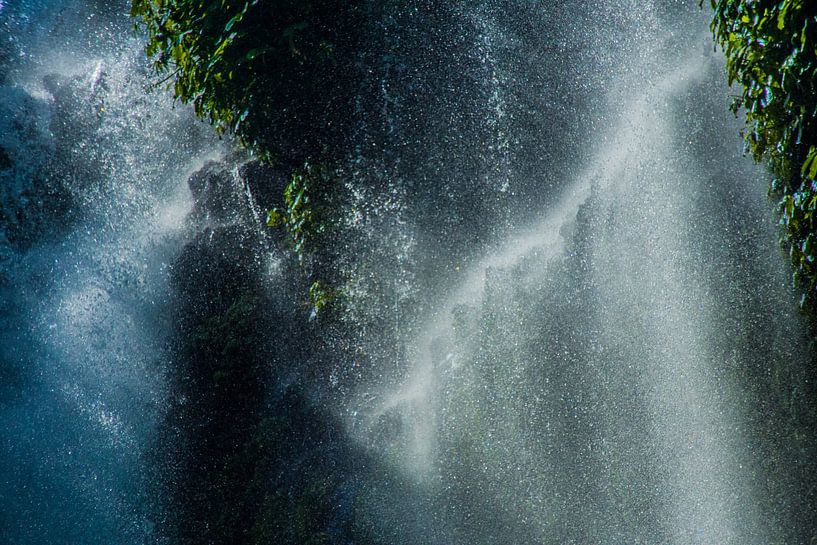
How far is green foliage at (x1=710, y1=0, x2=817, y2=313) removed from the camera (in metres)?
4.04

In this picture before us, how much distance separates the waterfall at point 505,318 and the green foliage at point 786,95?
127 cm

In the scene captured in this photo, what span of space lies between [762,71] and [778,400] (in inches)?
111

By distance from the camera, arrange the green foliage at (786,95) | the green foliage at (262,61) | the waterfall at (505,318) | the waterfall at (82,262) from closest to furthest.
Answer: the green foliage at (786,95) → the waterfall at (505,318) → the green foliage at (262,61) → the waterfall at (82,262)

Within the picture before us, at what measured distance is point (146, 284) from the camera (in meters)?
10.2

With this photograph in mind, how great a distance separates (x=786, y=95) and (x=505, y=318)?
3.49 metres

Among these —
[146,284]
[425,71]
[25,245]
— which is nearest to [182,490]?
[146,284]

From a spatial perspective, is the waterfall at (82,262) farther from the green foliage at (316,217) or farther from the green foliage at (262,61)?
the green foliage at (316,217)

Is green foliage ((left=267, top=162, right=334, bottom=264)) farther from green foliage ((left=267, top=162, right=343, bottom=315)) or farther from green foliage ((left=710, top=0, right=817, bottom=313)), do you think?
green foliage ((left=710, top=0, right=817, bottom=313))

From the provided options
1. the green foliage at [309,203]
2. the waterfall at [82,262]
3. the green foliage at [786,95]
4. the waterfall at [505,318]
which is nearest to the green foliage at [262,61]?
the green foliage at [309,203]

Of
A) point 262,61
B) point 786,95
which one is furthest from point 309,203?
point 786,95

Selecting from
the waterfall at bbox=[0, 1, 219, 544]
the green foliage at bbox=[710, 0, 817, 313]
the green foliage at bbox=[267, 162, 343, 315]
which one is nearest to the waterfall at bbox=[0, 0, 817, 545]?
the green foliage at bbox=[267, 162, 343, 315]

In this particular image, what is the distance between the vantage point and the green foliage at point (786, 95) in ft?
13.3

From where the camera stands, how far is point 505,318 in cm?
703

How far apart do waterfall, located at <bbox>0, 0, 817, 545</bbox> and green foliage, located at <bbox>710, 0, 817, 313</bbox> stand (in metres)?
1.27
